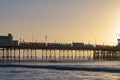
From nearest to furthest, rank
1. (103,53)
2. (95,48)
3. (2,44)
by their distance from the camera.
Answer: (2,44)
(95,48)
(103,53)

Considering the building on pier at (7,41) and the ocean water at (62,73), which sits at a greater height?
the building on pier at (7,41)

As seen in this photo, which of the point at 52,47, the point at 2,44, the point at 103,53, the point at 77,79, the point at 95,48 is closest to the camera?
the point at 77,79

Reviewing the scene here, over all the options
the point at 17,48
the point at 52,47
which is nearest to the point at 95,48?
the point at 52,47

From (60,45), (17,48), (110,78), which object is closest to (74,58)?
(60,45)

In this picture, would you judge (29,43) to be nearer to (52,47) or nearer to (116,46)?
(52,47)

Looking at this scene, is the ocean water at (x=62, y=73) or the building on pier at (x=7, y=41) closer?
the ocean water at (x=62, y=73)

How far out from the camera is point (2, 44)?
151 metres

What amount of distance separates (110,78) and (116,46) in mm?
113479

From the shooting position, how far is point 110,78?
7212cm

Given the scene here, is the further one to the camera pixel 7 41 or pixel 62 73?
pixel 7 41

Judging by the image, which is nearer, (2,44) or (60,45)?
(2,44)

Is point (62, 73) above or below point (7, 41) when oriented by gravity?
below

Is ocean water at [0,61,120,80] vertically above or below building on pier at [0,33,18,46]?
below

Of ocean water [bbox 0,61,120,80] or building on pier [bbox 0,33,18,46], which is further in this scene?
building on pier [bbox 0,33,18,46]
